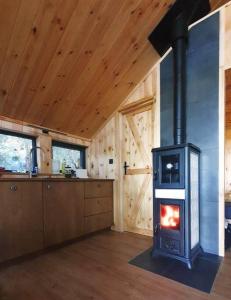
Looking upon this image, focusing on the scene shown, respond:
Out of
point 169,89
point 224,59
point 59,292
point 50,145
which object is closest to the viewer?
point 59,292

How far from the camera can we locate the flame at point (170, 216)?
79.2 inches

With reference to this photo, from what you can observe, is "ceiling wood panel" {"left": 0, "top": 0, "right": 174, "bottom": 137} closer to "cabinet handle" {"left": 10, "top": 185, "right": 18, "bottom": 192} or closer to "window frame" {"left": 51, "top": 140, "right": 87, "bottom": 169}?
"window frame" {"left": 51, "top": 140, "right": 87, "bottom": 169}

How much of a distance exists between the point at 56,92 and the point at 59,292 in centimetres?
226

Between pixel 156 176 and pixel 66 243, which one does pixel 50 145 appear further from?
pixel 156 176

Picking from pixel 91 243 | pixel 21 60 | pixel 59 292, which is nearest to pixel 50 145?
pixel 21 60

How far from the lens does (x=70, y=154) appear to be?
365 centimetres

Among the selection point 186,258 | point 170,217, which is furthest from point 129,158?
point 186,258

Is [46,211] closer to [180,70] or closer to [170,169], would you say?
[170,169]

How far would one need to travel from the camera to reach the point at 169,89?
275cm

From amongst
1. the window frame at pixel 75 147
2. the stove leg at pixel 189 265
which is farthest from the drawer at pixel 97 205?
the stove leg at pixel 189 265

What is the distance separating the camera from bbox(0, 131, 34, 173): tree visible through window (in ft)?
8.84

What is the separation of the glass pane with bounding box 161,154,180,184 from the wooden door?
31.2 inches

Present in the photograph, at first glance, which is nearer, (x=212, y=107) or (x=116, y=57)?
(x=212, y=107)

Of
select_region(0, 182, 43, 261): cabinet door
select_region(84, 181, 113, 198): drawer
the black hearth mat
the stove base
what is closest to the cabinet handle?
select_region(0, 182, 43, 261): cabinet door
